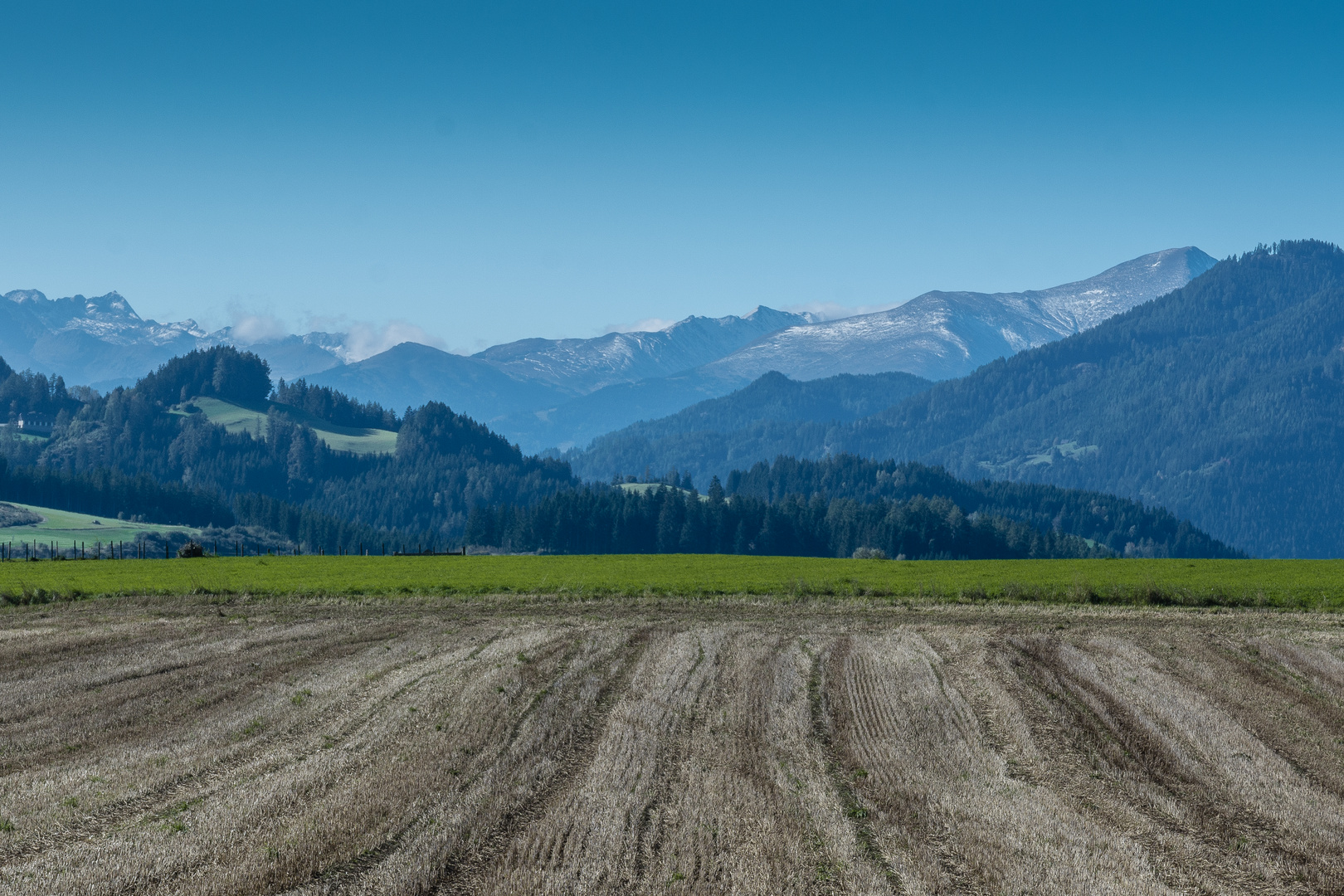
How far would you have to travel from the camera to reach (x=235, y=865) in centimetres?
1702

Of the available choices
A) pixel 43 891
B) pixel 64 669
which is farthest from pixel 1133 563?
pixel 43 891

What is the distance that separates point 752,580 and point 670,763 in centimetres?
3621

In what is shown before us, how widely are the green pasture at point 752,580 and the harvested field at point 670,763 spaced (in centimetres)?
1306

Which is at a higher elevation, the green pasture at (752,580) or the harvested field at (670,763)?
the green pasture at (752,580)

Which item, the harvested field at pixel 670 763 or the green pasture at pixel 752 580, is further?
the green pasture at pixel 752 580

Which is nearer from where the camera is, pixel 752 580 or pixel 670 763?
→ pixel 670 763

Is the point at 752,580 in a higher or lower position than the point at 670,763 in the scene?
higher

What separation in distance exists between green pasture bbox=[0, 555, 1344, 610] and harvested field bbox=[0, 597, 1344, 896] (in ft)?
42.8

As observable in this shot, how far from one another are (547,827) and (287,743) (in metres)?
8.37

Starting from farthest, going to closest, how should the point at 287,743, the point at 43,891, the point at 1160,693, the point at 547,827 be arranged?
the point at 1160,693
the point at 287,743
the point at 547,827
the point at 43,891

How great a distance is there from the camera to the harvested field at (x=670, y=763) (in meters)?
17.3

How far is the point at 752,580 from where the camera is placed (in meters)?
58.8

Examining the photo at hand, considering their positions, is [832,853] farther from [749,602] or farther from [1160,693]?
[749,602]

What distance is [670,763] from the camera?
2288cm
